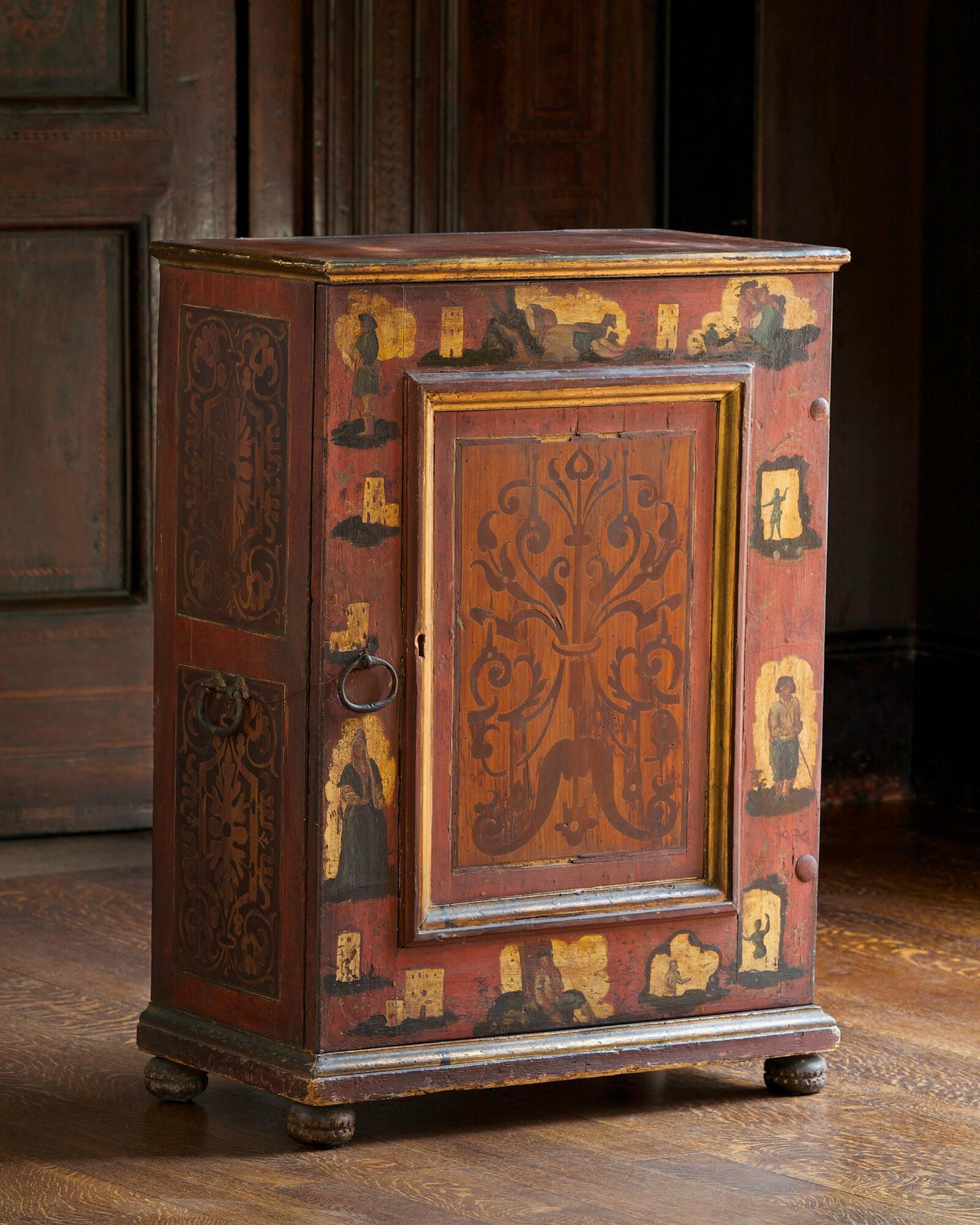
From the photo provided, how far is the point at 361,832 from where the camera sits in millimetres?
2787

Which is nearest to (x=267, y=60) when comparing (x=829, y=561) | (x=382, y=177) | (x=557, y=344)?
(x=382, y=177)

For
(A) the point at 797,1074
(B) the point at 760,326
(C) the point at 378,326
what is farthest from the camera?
(A) the point at 797,1074

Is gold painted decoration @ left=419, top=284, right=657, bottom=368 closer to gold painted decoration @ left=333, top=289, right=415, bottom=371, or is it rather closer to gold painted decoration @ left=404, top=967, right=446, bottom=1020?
gold painted decoration @ left=333, top=289, right=415, bottom=371

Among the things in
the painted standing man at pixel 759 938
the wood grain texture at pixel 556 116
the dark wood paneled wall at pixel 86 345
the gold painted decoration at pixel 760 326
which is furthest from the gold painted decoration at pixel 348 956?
the wood grain texture at pixel 556 116

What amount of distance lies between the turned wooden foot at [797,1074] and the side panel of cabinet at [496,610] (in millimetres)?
82

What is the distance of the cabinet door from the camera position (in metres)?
2.79

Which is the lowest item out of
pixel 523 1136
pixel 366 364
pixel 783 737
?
pixel 523 1136

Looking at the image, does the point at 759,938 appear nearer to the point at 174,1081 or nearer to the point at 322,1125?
the point at 322,1125

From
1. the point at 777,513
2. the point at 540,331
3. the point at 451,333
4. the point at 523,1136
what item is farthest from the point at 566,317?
the point at 523,1136

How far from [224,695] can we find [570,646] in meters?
0.40

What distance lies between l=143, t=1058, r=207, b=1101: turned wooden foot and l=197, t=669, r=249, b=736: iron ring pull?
0.41m

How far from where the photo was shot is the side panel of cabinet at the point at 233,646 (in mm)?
2752

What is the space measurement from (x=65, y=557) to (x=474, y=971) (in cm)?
159

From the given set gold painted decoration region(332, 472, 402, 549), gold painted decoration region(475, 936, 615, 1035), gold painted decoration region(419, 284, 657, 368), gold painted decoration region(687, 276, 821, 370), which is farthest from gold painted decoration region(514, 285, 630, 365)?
gold painted decoration region(475, 936, 615, 1035)
